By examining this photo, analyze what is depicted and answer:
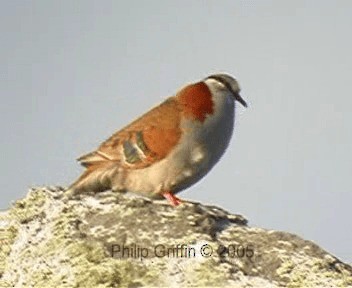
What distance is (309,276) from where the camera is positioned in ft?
13.7

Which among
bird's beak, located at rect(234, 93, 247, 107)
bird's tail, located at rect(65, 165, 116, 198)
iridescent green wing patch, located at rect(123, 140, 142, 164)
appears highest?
bird's beak, located at rect(234, 93, 247, 107)

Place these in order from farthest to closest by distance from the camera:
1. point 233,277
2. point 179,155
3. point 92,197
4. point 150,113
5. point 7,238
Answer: point 150,113, point 179,155, point 92,197, point 7,238, point 233,277

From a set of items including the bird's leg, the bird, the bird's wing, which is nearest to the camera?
the bird's leg

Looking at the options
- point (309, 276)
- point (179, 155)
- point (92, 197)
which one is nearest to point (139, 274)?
point (309, 276)

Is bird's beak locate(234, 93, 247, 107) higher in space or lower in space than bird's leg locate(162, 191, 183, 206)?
higher

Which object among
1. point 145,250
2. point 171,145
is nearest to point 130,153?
Result: point 171,145

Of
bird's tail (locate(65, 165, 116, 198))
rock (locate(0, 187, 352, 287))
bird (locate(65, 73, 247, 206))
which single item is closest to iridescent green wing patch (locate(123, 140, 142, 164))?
bird (locate(65, 73, 247, 206))

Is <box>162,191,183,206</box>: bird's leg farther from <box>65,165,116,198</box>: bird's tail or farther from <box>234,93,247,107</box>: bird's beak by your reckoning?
<box>234,93,247,107</box>: bird's beak

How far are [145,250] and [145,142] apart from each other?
10.9 ft

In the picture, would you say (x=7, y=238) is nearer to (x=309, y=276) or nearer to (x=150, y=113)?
(x=309, y=276)

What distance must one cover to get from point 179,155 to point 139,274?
3183 millimetres

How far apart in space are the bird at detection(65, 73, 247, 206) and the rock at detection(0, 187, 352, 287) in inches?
75.1

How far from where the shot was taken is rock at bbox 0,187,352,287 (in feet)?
13.3

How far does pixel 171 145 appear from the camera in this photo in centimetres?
732
